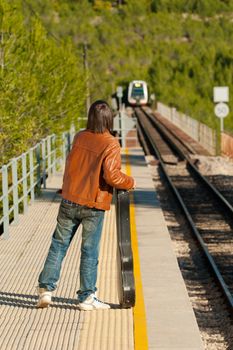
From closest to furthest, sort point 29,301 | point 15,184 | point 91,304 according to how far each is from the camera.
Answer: point 91,304
point 29,301
point 15,184

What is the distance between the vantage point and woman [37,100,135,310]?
8680mm

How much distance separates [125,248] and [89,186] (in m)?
0.76

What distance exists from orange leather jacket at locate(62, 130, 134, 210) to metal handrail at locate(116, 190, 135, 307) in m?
0.21

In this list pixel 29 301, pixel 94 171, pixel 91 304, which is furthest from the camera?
pixel 29 301

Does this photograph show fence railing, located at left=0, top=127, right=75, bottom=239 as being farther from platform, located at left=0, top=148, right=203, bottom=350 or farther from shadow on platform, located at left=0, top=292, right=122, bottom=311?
shadow on platform, located at left=0, top=292, right=122, bottom=311

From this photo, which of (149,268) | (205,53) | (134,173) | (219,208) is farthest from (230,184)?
(205,53)

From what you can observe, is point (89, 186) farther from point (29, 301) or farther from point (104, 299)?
point (29, 301)

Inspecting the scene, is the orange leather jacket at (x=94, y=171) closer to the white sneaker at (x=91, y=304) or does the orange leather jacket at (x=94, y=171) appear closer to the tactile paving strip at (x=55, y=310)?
the white sneaker at (x=91, y=304)

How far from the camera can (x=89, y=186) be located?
28.7 feet

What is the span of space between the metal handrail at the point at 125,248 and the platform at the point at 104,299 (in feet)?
0.58

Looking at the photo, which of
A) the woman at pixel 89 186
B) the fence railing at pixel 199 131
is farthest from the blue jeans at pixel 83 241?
the fence railing at pixel 199 131

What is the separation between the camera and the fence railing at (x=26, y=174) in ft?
45.7

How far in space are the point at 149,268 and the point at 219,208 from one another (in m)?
9.77

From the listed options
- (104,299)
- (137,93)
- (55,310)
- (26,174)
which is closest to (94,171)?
(55,310)
